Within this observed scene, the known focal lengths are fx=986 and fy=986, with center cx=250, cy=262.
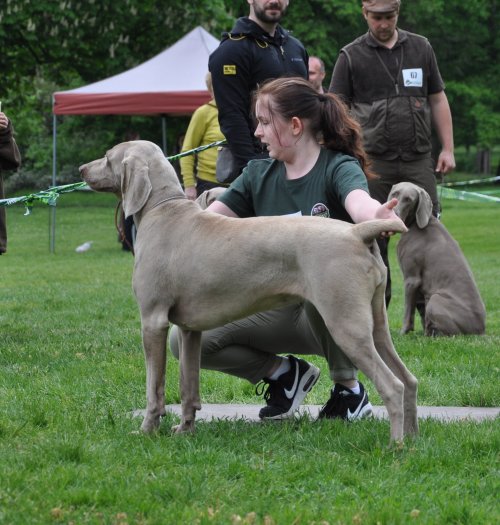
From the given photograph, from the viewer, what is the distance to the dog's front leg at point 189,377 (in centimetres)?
460

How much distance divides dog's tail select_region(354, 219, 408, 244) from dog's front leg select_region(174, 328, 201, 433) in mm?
1070

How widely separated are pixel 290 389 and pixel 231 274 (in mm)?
1043

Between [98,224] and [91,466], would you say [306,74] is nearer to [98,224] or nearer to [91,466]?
[91,466]

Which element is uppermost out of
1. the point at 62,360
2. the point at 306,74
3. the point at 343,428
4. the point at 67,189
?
the point at 306,74

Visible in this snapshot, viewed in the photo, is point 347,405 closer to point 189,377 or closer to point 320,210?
point 189,377

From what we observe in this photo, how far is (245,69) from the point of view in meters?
6.43

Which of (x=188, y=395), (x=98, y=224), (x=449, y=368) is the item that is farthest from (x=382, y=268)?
(x=98, y=224)

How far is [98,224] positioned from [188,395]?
2293 centimetres

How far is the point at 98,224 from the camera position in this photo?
27141 millimetres

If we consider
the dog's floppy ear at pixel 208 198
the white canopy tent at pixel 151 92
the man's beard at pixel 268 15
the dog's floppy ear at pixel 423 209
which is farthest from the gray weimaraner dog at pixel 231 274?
the white canopy tent at pixel 151 92

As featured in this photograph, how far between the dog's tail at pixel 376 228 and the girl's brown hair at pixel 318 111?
0.78m

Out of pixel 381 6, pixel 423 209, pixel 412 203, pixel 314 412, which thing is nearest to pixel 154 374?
pixel 314 412

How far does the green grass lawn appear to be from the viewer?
3.45 meters

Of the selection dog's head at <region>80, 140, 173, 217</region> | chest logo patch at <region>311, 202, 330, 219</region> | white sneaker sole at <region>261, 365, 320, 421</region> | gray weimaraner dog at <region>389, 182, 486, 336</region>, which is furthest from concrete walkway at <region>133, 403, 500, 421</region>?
gray weimaraner dog at <region>389, 182, 486, 336</region>
